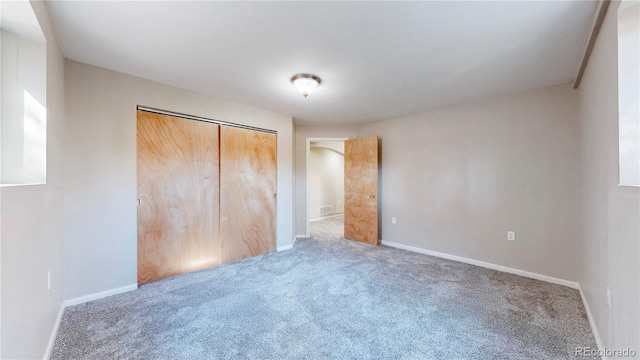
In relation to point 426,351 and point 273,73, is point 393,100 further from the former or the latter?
point 426,351

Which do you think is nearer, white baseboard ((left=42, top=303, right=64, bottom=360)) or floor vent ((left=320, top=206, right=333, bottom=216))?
white baseboard ((left=42, top=303, right=64, bottom=360))

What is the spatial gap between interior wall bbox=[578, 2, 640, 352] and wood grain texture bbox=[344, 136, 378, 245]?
2.56m

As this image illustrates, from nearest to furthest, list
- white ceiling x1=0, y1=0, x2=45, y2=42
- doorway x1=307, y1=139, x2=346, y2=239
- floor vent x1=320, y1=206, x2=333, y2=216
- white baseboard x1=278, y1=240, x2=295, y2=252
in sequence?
white ceiling x1=0, y1=0, x2=45, y2=42, white baseboard x1=278, y1=240, x2=295, y2=252, doorway x1=307, y1=139, x2=346, y2=239, floor vent x1=320, y1=206, x2=333, y2=216

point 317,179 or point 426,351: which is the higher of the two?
point 317,179

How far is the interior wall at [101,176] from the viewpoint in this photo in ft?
7.27

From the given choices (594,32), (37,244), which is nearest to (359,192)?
(594,32)

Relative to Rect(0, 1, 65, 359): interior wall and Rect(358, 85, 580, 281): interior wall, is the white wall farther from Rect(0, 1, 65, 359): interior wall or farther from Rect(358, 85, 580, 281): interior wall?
Rect(0, 1, 65, 359): interior wall

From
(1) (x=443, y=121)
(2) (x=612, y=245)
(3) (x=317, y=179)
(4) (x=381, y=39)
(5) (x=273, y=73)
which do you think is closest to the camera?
(2) (x=612, y=245)

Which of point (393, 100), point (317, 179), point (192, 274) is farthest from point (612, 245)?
point (317, 179)

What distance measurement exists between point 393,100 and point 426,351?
111 inches

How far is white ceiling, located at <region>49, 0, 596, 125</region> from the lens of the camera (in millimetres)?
1556

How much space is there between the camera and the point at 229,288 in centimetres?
254

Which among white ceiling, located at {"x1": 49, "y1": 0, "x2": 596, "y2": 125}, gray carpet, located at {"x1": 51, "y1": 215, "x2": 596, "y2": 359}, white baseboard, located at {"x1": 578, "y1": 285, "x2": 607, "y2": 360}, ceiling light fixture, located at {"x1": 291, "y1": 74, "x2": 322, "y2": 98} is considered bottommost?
gray carpet, located at {"x1": 51, "y1": 215, "x2": 596, "y2": 359}

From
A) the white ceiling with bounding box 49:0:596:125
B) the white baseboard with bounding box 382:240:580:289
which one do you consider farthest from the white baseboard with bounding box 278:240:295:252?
the white ceiling with bounding box 49:0:596:125
